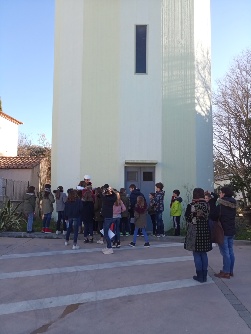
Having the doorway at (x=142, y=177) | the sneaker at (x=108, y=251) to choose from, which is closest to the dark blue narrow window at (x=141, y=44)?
the doorway at (x=142, y=177)

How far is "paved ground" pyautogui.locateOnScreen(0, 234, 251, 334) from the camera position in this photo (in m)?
4.80

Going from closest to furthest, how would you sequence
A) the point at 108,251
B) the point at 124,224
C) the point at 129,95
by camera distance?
the point at 108,251 < the point at 124,224 < the point at 129,95

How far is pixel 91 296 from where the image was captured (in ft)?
19.4

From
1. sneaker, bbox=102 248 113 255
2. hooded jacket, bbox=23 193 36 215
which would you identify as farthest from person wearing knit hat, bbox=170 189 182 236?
hooded jacket, bbox=23 193 36 215

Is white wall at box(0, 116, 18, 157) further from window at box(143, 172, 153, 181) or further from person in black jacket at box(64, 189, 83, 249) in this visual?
person in black jacket at box(64, 189, 83, 249)

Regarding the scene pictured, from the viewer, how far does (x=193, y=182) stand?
14766 mm

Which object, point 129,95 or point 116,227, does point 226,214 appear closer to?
point 116,227

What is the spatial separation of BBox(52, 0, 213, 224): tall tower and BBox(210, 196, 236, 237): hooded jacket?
7481 mm

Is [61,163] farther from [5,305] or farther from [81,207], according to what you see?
[5,305]

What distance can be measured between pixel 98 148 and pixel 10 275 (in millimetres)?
8239

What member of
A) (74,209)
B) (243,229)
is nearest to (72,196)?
(74,209)

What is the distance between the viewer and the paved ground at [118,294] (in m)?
4.80

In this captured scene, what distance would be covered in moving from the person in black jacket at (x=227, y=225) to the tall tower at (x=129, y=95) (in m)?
7.48

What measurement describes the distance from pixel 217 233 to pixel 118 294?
219 centimetres
